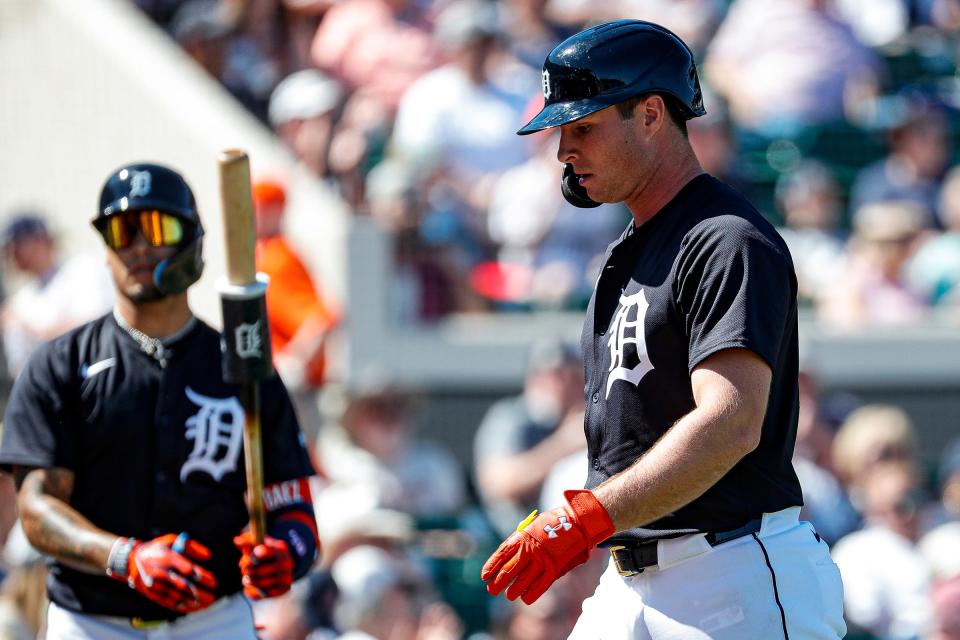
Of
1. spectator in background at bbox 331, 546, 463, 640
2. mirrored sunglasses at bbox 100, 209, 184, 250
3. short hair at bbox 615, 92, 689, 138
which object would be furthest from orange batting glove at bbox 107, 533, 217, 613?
spectator in background at bbox 331, 546, 463, 640

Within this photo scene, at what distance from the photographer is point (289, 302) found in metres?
8.27

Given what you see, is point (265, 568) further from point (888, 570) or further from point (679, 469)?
point (888, 570)

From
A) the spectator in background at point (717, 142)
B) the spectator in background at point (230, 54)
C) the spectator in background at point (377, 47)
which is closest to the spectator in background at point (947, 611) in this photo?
the spectator in background at point (717, 142)

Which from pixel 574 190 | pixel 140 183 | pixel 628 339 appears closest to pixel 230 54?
pixel 140 183

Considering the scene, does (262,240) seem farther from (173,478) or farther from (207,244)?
(173,478)

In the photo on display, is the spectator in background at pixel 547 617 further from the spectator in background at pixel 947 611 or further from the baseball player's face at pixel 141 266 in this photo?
the baseball player's face at pixel 141 266

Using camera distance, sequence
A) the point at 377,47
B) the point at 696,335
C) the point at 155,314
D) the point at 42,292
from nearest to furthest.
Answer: the point at 696,335 < the point at 155,314 < the point at 42,292 < the point at 377,47

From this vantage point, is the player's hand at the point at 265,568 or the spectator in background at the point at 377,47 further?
the spectator in background at the point at 377,47

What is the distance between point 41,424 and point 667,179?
1.79m

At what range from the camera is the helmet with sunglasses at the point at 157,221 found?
432 cm

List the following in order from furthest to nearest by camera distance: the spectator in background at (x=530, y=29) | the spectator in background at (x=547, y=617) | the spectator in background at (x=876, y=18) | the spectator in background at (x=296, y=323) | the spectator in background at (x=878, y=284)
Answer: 1. the spectator in background at (x=876, y=18)
2. the spectator in background at (x=530, y=29)
3. the spectator in background at (x=878, y=284)
4. the spectator in background at (x=296, y=323)
5. the spectator in background at (x=547, y=617)

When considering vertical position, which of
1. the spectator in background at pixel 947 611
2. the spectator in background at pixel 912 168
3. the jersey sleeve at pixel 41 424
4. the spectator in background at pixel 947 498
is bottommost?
the spectator in background at pixel 947 498

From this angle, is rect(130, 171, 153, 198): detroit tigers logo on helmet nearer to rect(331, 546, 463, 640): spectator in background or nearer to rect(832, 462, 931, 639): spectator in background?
rect(331, 546, 463, 640): spectator in background

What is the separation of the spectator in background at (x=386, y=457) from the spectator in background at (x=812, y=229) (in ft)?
8.40
